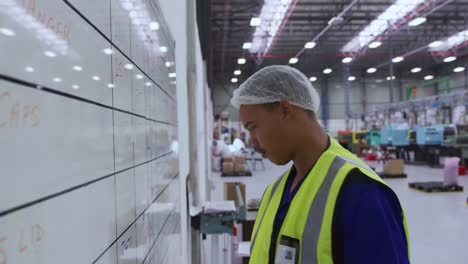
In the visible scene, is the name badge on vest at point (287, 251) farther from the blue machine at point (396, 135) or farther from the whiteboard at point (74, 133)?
the blue machine at point (396, 135)

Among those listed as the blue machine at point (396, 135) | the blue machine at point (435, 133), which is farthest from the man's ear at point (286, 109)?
the blue machine at point (396, 135)

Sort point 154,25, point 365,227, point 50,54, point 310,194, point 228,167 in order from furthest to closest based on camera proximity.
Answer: point 228,167 < point 154,25 < point 310,194 < point 365,227 < point 50,54

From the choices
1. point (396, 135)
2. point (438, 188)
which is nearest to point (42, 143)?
point (438, 188)

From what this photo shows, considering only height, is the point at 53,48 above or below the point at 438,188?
above

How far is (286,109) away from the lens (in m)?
1.29

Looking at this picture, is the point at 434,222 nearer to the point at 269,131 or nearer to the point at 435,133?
the point at 269,131

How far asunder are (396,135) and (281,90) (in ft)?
40.4

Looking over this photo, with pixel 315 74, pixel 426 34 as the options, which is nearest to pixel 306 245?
pixel 426 34

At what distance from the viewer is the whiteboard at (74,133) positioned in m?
0.40

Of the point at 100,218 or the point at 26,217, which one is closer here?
the point at 26,217

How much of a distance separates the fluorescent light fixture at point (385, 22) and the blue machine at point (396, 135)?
327 centimetres

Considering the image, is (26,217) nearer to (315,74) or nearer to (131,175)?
(131,175)

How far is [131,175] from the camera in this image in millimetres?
885

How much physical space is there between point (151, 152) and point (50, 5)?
2.35ft
